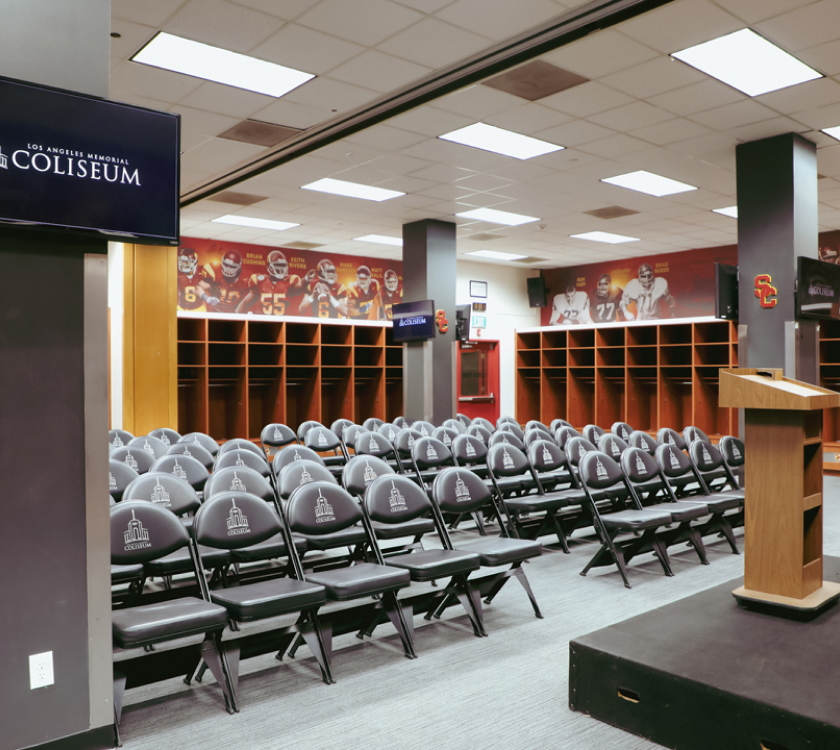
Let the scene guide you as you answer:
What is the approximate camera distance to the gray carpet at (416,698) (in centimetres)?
260

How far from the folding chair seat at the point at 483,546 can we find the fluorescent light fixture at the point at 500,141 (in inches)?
142

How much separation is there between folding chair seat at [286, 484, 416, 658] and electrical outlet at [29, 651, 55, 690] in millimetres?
1110

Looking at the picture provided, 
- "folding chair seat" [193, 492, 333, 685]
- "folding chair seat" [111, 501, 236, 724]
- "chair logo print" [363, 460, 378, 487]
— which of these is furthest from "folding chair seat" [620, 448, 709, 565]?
"folding chair seat" [111, 501, 236, 724]

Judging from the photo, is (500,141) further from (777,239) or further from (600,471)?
(600,471)

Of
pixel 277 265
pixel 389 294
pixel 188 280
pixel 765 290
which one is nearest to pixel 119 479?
pixel 765 290

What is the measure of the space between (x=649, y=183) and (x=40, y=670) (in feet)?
25.6

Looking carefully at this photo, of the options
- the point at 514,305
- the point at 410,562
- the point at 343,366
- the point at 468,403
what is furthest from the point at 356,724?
the point at 514,305

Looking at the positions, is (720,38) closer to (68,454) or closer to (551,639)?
(551,639)

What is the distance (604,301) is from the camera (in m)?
14.0

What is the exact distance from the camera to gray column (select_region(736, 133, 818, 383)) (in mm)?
6492

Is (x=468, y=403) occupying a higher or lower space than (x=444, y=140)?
lower

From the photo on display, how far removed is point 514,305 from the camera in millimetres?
15023

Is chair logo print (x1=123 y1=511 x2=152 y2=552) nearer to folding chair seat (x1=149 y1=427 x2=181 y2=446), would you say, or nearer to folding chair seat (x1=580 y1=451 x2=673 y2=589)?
folding chair seat (x1=580 y1=451 x2=673 y2=589)

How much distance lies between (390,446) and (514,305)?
28.8 ft
